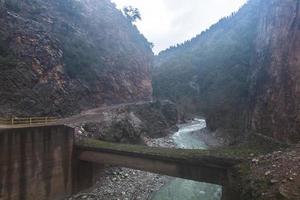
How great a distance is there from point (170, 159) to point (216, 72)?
87019 mm

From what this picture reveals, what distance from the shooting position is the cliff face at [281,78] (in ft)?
64.7

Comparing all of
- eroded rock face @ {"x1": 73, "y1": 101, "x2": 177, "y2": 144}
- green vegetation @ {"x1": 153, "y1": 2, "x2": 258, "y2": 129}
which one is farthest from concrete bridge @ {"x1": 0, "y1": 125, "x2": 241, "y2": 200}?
green vegetation @ {"x1": 153, "y1": 2, "x2": 258, "y2": 129}

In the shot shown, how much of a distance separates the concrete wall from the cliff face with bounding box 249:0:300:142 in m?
14.9

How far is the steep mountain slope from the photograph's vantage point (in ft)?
71.7

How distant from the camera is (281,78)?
22891mm

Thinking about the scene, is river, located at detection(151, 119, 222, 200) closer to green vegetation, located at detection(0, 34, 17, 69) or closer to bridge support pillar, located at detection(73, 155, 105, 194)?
bridge support pillar, located at detection(73, 155, 105, 194)

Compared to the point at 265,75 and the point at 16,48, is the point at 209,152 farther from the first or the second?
the point at 16,48

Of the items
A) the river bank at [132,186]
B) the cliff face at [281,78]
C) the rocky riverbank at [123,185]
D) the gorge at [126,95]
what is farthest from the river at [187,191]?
the cliff face at [281,78]

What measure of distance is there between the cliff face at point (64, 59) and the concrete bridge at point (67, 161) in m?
7.95

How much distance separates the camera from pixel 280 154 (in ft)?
48.8

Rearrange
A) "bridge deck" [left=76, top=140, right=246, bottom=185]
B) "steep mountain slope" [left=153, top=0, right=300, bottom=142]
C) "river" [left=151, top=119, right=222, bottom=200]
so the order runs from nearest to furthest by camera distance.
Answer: "bridge deck" [left=76, top=140, right=246, bottom=185], "steep mountain slope" [left=153, top=0, right=300, bottom=142], "river" [left=151, top=119, right=222, bottom=200]

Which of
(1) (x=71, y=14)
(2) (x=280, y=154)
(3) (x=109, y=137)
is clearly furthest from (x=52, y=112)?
(2) (x=280, y=154)

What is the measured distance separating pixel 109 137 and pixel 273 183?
20.2 m

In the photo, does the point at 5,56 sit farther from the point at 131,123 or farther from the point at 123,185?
the point at 123,185
